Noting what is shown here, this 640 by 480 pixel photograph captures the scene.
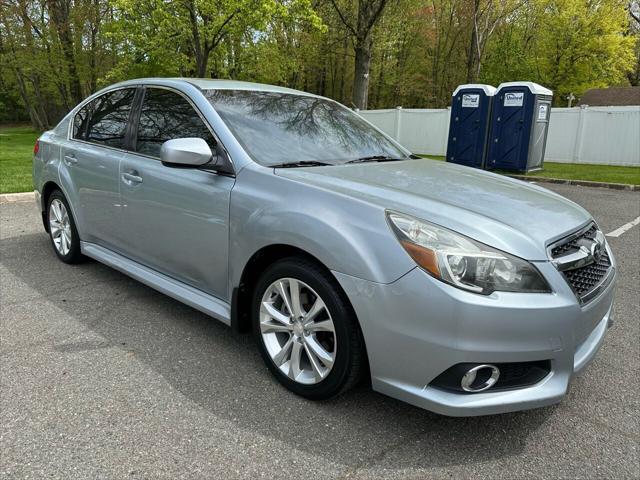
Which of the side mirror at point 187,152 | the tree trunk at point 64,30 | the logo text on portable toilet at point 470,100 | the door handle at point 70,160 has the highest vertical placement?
the tree trunk at point 64,30

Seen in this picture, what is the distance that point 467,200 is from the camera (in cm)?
253

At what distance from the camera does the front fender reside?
2.19 meters

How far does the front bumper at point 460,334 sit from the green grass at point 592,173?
11.4 meters

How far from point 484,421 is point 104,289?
3114mm

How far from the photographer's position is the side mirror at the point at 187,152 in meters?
2.82

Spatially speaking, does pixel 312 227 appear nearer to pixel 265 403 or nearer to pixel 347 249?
pixel 347 249

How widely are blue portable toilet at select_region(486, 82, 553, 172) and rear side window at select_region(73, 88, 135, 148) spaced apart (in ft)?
38.5

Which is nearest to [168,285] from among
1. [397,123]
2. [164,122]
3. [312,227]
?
[164,122]

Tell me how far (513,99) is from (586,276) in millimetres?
12390

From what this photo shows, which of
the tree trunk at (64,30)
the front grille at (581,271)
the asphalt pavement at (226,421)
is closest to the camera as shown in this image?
the asphalt pavement at (226,421)

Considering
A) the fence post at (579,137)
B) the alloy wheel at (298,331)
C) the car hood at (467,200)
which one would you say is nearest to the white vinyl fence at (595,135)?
the fence post at (579,137)

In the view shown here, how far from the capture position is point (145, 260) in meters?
3.60

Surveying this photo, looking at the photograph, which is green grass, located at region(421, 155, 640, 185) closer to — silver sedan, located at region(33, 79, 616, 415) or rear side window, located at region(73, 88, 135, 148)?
silver sedan, located at region(33, 79, 616, 415)

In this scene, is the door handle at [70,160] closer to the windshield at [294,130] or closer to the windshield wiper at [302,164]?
the windshield at [294,130]
